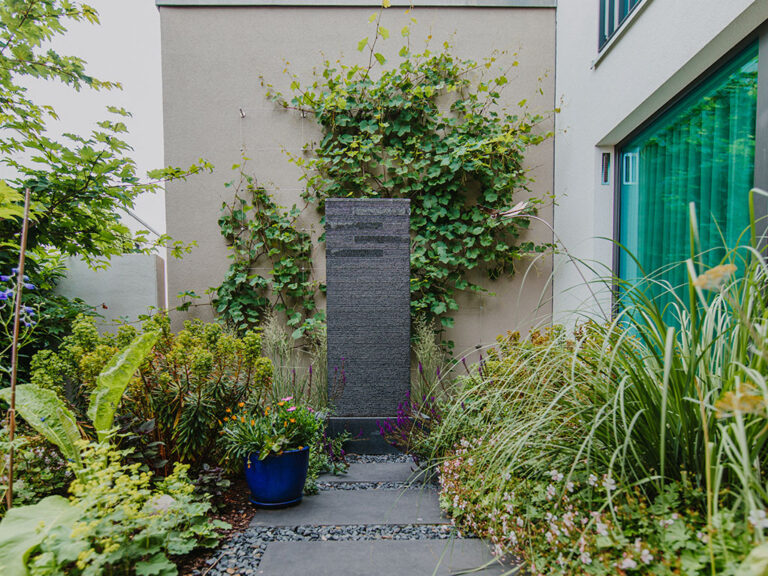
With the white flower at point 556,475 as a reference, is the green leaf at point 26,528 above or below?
below

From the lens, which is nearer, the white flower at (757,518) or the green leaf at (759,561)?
the green leaf at (759,561)

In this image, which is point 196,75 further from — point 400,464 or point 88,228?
point 400,464

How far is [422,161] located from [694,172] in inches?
87.0

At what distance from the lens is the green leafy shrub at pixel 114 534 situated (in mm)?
1256

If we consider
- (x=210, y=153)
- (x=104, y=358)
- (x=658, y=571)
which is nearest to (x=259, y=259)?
(x=210, y=153)

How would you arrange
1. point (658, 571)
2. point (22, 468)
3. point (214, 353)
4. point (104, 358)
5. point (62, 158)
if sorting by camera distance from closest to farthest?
Result: point (658, 571)
point (22, 468)
point (104, 358)
point (214, 353)
point (62, 158)

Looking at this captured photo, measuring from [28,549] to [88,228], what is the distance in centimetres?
229

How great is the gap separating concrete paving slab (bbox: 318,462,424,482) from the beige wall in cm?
171

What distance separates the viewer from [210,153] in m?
4.34

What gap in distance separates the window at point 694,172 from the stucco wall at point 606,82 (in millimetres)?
119

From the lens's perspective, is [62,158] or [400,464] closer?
[62,158]

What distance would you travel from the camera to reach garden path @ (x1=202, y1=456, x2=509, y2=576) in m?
1.59

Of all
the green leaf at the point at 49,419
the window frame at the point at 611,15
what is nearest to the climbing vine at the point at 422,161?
the window frame at the point at 611,15

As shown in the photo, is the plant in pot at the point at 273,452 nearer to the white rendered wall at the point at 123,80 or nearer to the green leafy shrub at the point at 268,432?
the green leafy shrub at the point at 268,432
